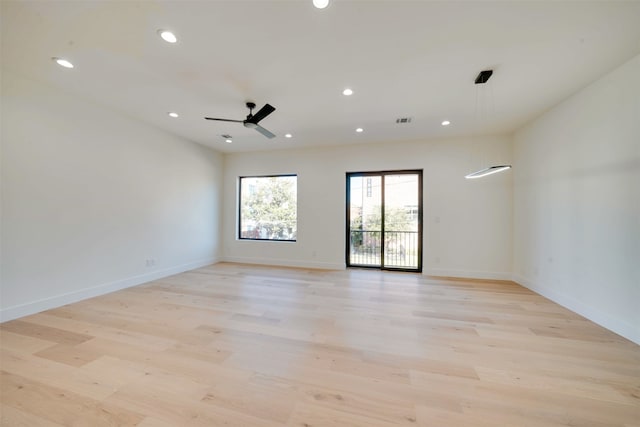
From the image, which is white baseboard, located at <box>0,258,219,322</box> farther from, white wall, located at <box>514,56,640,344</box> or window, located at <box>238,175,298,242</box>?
white wall, located at <box>514,56,640,344</box>

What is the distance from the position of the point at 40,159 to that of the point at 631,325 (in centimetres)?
704

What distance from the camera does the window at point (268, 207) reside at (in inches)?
240

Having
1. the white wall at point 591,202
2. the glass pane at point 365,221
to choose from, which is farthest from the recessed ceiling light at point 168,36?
the white wall at point 591,202

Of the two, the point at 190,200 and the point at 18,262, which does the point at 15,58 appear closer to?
the point at 18,262

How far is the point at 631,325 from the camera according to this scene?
7.98ft

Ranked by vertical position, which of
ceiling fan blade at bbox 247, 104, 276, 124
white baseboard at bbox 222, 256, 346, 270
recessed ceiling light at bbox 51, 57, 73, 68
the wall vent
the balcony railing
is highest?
recessed ceiling light at bbox 51, 57, 73, 68

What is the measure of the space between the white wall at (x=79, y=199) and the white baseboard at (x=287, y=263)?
1335 millimetres

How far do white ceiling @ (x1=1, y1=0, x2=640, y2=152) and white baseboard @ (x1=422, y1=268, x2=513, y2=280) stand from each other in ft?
9.78

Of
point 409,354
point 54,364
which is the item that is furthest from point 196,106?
point 409,354

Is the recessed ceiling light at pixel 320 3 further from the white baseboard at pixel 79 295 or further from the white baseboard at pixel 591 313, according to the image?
the white baseboard at pixel 79 295

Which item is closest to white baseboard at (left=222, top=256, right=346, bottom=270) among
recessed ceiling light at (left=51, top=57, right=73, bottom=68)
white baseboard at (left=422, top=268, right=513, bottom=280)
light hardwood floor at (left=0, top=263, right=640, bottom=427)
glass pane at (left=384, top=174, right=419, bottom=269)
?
glass pane at (left=384, top=174, right=419, bottom=269)

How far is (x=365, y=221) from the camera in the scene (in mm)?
5621

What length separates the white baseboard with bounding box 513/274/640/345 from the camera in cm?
244

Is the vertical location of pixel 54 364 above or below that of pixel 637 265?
below
